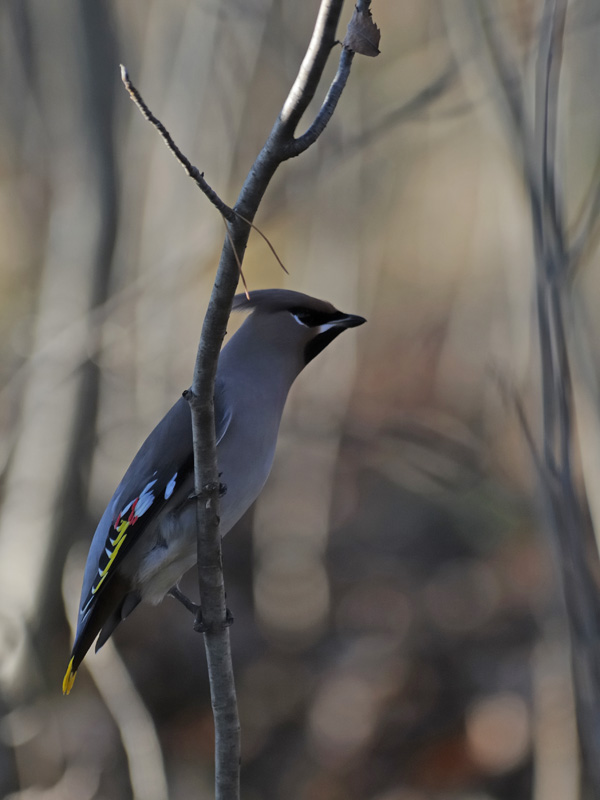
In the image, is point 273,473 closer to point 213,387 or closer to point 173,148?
point 213,387

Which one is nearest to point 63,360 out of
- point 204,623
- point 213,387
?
point 204,623

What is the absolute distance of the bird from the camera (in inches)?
89.8

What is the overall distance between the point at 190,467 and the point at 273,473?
13.1 feet

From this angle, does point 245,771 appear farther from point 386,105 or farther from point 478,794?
point 386,105

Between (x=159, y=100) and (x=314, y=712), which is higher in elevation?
(x=159, y=100)

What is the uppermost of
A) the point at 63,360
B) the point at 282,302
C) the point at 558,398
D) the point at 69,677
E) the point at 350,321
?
the point at 63,360

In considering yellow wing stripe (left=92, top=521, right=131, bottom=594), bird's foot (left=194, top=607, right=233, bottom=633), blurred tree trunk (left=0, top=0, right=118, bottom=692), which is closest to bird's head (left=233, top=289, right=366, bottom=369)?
yellow wing stripe (left=92, top=521, right=131, bottom=594)

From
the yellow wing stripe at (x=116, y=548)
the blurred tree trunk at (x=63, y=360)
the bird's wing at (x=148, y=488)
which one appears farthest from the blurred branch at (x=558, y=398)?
the blurred tree trunk at (x=63, y=360)

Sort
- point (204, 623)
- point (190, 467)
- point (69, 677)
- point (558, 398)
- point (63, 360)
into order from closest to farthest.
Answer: point (558, 398) → point (204, 623) → point (190, 467) → point (69, 677) → point (63, 360)

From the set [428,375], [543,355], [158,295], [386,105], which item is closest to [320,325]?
[543,355]

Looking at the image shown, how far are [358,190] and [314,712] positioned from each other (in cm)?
344

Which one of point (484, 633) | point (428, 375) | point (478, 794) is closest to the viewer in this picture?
point (478, 794)

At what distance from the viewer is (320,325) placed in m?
2.45

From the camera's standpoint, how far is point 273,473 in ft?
Answer: 20.5
